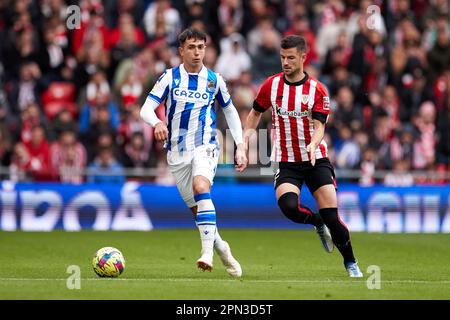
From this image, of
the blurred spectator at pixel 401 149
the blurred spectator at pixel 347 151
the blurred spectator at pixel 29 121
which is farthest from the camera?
the blurred spectator at pixel 401 149

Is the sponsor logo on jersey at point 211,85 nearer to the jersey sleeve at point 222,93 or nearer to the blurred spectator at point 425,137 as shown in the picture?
the jersey sleeve at point 222,93

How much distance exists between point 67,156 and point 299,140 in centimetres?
838

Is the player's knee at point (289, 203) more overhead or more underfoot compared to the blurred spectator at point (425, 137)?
more underfoot

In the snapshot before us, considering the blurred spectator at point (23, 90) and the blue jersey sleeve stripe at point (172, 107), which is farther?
the blurred spectator at point (23, 90)

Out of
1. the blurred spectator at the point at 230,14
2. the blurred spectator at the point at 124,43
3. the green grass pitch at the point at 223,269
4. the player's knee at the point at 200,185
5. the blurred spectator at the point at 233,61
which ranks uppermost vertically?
the blurred spectator at the point at 230,14

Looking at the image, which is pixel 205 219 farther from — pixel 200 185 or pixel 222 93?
pixel 222 93

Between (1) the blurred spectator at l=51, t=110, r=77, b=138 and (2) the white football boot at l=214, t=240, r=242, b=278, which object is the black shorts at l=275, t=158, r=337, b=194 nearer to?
(2) the white football boot at l=214, t=240, r=242, b=278

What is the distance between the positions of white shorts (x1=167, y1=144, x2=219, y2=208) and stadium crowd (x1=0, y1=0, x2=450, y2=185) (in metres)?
7.53

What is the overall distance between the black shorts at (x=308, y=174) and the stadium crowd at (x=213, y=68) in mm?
7615

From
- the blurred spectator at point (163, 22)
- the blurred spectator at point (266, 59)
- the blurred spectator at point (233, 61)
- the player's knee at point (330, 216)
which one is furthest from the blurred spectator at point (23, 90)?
the player's knee at point (330, 216)

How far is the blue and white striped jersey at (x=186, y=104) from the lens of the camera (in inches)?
463

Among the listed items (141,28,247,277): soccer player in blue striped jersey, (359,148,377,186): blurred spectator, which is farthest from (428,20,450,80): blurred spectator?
(141,28,247,277): soccer player in blue striped jersey

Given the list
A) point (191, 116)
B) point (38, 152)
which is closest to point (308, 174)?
point (191, 116)

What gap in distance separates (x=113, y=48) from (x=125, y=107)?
1.52 metres
